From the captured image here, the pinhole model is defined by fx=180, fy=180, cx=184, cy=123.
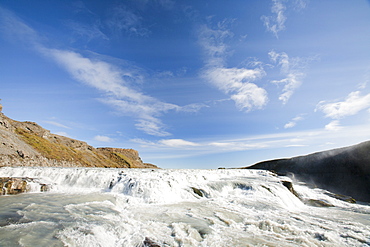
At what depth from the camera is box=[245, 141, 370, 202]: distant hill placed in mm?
31719

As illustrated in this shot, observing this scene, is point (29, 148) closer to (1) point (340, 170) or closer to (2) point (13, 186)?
(2) point (13, 186)

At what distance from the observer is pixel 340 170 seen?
34.7 meters

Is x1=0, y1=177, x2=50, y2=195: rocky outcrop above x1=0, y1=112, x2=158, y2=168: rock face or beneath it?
beneath

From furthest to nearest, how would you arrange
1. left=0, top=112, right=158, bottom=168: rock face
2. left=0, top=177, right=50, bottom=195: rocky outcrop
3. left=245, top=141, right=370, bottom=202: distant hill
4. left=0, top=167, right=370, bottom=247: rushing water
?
left=0, top=112, right=158, bottom=168: rock face → left=245, top=141, right=370, bottom=202: distant hill → left=0, top=177, right=50, bottom=195: rocky outcrop → left=0, top=167, right=370, bottom=247: rushing water

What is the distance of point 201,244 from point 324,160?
43366 mm

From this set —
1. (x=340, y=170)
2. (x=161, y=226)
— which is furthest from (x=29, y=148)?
(x=340, y=170)

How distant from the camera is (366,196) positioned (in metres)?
30.7

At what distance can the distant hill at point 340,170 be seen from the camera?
3172cm

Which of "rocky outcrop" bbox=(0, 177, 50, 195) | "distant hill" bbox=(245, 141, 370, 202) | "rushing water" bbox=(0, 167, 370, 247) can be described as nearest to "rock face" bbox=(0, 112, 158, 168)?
A: "rocky outcrop" bbox=(0, 177, 50, 195)

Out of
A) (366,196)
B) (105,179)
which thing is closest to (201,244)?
(105,179)

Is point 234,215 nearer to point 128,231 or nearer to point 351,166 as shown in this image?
point 128,231

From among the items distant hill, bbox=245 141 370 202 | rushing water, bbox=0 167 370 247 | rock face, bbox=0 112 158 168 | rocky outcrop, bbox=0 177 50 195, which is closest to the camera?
rushing water, bbox=0 167 370 247

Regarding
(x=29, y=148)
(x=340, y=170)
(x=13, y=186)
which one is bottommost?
(x=13, y=186)

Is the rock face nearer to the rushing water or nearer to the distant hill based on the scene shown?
the rushing water
